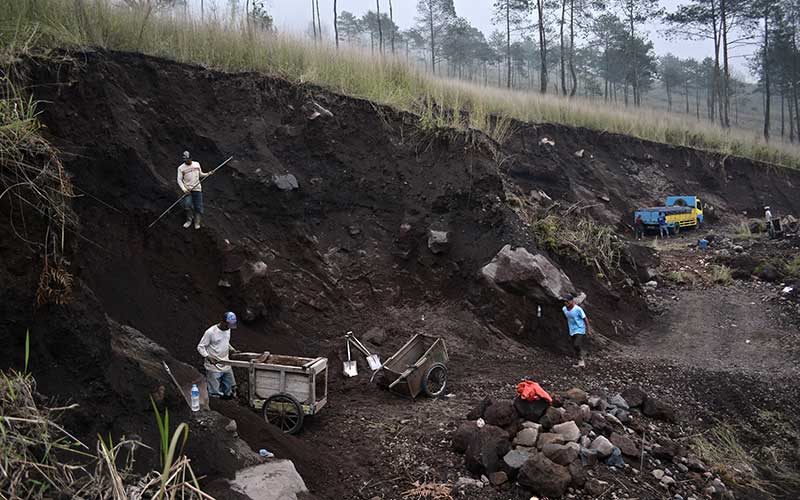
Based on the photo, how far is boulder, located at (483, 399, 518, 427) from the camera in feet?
19.0

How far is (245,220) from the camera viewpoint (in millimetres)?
8992

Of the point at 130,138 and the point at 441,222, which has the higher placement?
the point at 130,138

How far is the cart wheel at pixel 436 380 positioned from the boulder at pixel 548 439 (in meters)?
2.02

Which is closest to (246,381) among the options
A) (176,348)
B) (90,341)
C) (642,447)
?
(176,348)

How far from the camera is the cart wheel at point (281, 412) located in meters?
6.10

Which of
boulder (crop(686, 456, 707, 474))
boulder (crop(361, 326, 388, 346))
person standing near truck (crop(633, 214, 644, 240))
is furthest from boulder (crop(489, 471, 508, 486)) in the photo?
person standing near truck (crop(633, 214, 644, 240))

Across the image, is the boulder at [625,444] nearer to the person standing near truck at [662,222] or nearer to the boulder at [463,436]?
the boulder at [463,436]

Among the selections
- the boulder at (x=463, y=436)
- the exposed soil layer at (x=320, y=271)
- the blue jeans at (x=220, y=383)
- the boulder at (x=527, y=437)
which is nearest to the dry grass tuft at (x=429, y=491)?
the exposed soil layer at (x=320, y=271)

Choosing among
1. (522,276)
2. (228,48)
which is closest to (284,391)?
(522,276)

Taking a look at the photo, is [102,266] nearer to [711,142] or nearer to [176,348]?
A: [176,348]

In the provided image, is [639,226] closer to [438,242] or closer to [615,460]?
[438,242]

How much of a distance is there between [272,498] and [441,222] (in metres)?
6.90

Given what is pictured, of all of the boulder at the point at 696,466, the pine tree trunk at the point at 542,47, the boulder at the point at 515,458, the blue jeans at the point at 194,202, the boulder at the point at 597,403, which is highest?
the pine tree trunk at the point at 542,47

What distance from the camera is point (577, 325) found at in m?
9.06
